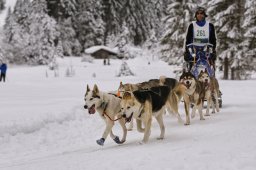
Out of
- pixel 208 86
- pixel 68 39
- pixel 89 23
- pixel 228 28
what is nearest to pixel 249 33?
pixel 228 28

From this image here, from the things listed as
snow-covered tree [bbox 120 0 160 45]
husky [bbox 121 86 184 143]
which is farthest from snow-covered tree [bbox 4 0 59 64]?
husky [bbox 121 86 184 143]

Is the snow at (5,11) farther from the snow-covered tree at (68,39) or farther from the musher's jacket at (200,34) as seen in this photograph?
the musher's jacket at (200,34)

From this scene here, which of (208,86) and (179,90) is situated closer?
(179,90)

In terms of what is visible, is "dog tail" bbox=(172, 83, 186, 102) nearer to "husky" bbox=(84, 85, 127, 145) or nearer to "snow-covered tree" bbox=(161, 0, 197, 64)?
"husky" bbox=(84, 85, 127, 145)

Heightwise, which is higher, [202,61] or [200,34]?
[200,34]

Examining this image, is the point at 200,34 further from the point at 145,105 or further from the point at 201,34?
the point at 145,105

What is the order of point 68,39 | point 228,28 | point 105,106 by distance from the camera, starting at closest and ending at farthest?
point 105,106 → point 228,28 → point 68,39

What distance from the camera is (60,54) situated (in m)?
60.1

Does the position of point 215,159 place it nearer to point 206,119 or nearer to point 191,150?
point 191,150

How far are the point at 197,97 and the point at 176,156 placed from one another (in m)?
4.17

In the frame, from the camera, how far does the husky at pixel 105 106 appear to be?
6801 millimetres

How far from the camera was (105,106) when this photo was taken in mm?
6984

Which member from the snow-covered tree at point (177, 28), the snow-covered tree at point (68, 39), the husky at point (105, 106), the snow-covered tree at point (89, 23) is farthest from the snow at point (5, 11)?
the husky at point (105, 106)

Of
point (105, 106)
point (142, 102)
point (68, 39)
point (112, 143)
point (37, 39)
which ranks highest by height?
point (68, 39)
